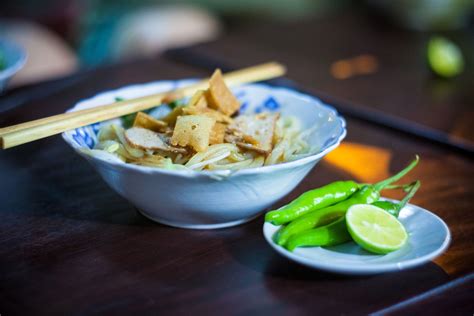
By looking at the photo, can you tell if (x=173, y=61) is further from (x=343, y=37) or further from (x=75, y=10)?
(x=75, y=10)

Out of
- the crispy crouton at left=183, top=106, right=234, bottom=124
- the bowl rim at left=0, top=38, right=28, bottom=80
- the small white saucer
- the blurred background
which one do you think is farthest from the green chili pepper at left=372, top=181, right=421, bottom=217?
the blurred background

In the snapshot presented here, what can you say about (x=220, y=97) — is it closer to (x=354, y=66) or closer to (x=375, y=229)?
(x=375, y=229)

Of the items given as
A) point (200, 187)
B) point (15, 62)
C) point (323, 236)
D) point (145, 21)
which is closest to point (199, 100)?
point (200, 187)

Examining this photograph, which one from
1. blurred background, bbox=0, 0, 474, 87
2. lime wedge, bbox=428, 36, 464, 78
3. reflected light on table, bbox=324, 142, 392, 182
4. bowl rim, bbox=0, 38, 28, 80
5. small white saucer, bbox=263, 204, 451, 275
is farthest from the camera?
blurred background, bbox=0, 0, 474, 87

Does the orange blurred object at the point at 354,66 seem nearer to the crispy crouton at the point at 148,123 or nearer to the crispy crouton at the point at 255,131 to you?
the crispy crouton at the point at 255,131

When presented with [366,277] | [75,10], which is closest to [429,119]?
[366,277]

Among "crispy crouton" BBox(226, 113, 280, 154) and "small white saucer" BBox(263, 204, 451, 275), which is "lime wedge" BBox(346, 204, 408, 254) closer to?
"small white saucer" BBox(263, 204, 451, 275)
